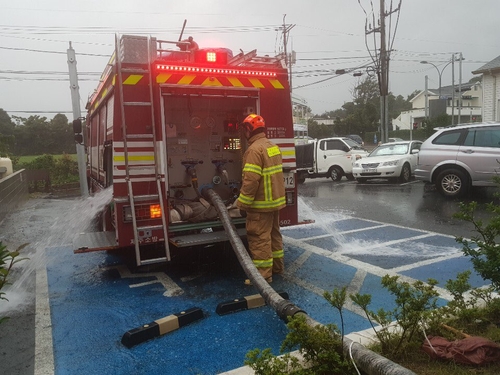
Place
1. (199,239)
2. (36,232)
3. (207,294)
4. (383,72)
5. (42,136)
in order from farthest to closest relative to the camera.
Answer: (42,136) < (383,72) < (36,232) < (199,239) < (207,294)

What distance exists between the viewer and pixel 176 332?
13.0 ft

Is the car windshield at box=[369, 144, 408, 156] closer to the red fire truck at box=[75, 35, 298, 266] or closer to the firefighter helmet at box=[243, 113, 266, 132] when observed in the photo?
the red fire truck at box=[75, 35, 298, 266]

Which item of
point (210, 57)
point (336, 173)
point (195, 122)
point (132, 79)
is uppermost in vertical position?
point (210, 57)

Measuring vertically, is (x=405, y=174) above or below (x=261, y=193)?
below

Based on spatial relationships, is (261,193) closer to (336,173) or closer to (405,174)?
(405,174)

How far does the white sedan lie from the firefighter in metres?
10.7

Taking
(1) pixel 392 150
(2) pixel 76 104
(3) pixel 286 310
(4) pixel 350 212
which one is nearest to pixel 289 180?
(3) pixel 286 310

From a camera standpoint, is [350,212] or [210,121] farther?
[350,212]

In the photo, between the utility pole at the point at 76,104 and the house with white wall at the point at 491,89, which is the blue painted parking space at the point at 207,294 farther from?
the house with white wall at the point at 491,89

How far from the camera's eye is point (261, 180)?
16.6 ft

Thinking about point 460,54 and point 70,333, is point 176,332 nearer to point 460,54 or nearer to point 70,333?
point 70,333

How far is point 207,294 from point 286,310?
5.46ft

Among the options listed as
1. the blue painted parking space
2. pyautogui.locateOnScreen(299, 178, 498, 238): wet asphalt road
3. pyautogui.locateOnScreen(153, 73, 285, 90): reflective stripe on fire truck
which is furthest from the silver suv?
pyautogui.locateOnScreen(153, 73, 285, 90): reflective stripe on fire truck

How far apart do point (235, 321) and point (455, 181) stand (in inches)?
347
